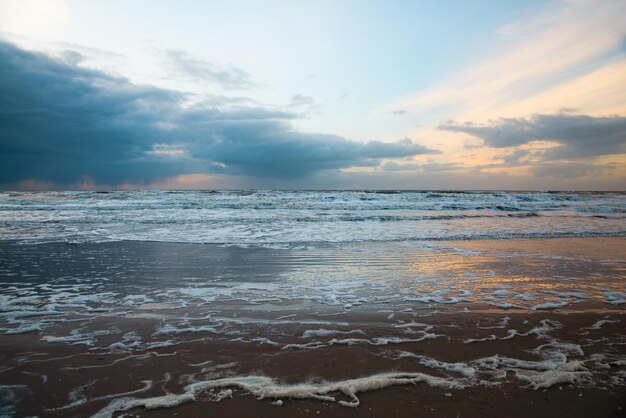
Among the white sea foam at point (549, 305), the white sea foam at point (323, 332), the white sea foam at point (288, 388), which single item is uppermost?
the white sea foam at point (288, 388)

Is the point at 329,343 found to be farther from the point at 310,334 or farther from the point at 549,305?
the point at 549,305

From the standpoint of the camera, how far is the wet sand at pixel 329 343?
2.91 m

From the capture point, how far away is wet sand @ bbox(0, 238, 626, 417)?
2912 millimetres

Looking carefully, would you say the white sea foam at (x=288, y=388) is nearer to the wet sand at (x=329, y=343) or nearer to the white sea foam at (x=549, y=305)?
the wet sand at (x=329, y=343)

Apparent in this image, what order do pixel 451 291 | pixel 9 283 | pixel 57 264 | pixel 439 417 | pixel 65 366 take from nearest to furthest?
pixel 439 417 < pixel 65 366 < pixel 451 291 < pixel 9 283 < pixel 57 264

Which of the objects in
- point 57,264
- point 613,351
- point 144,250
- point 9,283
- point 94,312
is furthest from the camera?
point 144,250

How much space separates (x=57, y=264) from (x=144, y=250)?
2.44 metres

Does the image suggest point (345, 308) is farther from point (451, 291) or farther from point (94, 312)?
point (94, 312)

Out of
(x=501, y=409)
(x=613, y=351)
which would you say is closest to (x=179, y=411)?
(x=501, y=409)

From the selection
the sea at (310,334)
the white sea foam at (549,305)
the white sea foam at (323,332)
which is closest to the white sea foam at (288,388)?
the sea at (310,334)

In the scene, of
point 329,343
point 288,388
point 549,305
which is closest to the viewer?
point 288,388

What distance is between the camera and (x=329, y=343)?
4.08 m

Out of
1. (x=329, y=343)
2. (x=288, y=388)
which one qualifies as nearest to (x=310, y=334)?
(x=329, y=343)

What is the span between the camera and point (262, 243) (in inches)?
487
